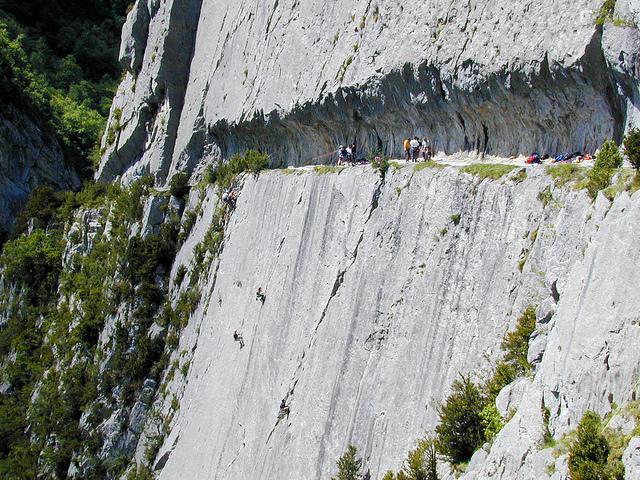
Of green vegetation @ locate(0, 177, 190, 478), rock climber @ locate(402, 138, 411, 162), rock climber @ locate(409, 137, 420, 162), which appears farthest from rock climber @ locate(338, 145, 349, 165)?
green vegetation @ locate(0, 177, 190, 478)

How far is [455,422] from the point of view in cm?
1130

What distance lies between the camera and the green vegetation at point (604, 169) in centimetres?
1055

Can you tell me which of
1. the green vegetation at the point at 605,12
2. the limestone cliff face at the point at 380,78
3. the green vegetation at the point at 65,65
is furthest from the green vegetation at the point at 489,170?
the green vegetation at the point at 65,65

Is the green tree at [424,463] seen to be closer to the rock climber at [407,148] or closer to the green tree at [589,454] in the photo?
the green tree at [589,454]

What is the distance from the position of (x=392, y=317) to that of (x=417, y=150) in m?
4.94

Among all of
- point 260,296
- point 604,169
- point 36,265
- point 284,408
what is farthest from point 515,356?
point 36,265

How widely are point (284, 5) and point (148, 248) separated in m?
11.8

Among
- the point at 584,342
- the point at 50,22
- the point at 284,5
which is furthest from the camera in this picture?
the point at 50,22

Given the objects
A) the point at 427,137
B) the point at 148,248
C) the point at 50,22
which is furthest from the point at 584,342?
the point at 50,22

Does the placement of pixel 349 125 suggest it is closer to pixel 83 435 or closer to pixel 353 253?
pixel 353 253

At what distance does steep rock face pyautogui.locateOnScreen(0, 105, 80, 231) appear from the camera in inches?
1804

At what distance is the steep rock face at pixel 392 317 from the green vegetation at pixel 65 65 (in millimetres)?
26309

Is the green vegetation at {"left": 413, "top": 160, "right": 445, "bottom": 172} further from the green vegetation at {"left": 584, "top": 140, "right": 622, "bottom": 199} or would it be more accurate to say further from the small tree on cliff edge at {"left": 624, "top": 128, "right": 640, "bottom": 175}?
the small tree on cliff edge at {"left": 624, "top": 128, "right": 640, "bottom": 175}

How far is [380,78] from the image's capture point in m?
19.1
